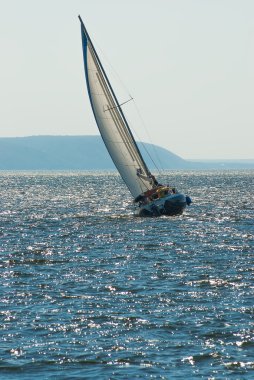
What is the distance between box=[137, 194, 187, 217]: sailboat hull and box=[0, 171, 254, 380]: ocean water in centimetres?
862

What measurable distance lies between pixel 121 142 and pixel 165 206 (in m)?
7.27

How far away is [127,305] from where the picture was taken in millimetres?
36656

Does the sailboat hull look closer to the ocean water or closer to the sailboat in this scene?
the sailboat

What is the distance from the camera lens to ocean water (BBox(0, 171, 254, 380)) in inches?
1101

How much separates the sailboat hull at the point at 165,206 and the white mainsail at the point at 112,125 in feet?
5.85

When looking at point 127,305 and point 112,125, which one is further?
point 112,125

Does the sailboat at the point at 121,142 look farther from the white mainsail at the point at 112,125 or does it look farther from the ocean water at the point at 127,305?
the ocean water at the point at 127,305

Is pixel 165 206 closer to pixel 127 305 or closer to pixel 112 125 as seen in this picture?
pixel 112 125

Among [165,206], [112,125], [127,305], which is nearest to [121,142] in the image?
[112,125]

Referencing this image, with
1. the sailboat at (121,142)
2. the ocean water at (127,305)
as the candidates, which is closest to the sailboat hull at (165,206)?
the sailboat at (121,142)

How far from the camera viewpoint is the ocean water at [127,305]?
91.7 feet

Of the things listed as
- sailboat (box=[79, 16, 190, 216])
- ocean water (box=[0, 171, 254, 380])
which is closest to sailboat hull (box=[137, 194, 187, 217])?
sailboat (box=[79, 16, 190, 216])

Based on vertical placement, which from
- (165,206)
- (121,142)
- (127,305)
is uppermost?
(121,142)

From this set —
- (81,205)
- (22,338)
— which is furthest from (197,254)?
(81,205)
